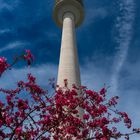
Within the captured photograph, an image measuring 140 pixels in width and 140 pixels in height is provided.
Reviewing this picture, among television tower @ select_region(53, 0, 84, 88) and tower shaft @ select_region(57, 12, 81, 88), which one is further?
television tower @ select_region(53, 0, 84, 88)

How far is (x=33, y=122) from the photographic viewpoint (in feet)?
53.8

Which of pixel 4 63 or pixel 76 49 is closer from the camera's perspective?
pixel 4 63

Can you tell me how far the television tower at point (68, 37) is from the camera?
106 feet

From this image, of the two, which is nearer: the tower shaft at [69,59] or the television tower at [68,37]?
the tower shaft at [69,59]

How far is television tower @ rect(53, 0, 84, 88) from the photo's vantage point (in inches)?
1275

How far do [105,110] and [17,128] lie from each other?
5107 millimetres

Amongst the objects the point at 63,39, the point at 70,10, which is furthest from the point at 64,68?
the point at 70,10

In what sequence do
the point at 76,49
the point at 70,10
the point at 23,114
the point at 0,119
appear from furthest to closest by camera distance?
the point at 70,10, the point at 76,49, the point at 23,114, the point at 0,119

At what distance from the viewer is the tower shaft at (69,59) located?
1264 inches

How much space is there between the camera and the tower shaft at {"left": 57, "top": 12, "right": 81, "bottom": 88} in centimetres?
3209

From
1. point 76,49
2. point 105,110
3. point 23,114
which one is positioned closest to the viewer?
point 23,114

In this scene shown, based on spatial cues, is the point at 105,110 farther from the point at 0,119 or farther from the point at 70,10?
the point at 70,10

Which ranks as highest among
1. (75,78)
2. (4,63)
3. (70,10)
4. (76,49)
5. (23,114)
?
(70,10)

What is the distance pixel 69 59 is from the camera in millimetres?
33750
